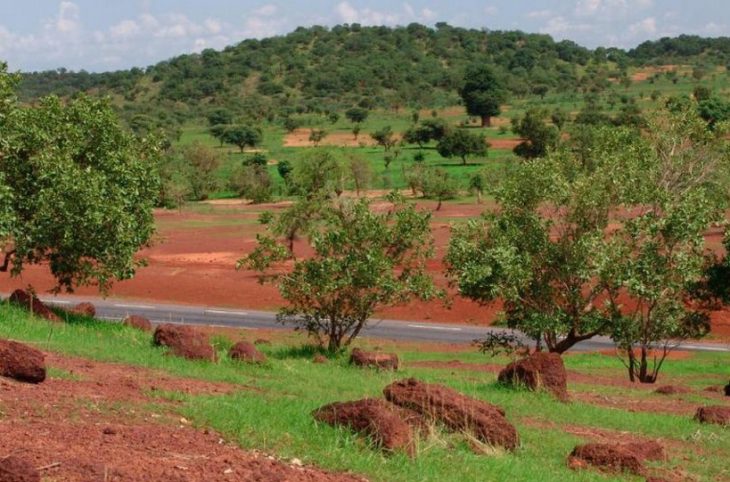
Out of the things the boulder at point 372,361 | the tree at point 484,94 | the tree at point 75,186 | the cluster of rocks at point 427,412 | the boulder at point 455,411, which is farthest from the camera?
the tree at point 484,94

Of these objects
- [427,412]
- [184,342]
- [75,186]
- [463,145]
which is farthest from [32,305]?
[463,145]

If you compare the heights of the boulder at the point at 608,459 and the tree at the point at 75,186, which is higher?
the tree at the point at 75,186

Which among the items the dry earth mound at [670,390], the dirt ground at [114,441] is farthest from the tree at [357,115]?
the dirt ground at [114,441]

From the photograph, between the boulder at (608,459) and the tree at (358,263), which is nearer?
the boulder at (608,459)

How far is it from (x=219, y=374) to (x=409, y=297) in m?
9.35

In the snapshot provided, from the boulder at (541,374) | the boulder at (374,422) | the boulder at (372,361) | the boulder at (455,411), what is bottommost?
the boulder at (372,361)

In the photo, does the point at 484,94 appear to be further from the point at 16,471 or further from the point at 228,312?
the point at 16,471

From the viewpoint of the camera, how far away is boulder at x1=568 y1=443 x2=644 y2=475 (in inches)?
437

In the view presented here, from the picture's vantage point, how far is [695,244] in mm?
22703

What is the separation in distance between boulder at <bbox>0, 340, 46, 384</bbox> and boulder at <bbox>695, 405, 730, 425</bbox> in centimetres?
1033

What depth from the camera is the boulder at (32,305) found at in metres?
20.8

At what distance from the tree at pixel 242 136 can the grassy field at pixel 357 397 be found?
93288 mm

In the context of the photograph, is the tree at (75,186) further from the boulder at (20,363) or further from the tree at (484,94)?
the tree at (484,94)

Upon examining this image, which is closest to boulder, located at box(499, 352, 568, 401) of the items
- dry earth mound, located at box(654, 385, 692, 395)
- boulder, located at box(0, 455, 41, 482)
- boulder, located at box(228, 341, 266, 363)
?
boulder, located at box(228, 341, 266, 363)
